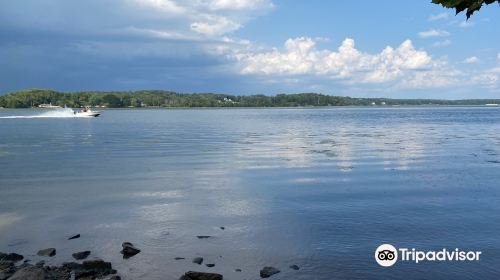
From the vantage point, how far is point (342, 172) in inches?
1094

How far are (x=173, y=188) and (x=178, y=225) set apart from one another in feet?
23.4

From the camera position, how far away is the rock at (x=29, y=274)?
11.1 meters

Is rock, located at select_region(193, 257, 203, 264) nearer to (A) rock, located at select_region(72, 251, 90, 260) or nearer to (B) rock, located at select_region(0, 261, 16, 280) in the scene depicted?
(A) rock, located at select_region(72, 251, 90, 260)

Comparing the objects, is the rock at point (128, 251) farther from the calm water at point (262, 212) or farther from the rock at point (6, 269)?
the rock at point (6, 269)

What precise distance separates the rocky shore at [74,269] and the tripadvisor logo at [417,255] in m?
2.27

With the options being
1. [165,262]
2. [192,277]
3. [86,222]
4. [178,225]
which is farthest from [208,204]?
[192,277]

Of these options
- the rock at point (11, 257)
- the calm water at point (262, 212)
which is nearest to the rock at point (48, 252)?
the calm water at point (262, 212)

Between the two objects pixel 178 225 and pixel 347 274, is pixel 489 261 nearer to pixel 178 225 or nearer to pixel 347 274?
pixel 347 274

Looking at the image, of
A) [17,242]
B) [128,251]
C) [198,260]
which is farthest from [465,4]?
[17,242]

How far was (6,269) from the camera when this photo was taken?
12.1 m

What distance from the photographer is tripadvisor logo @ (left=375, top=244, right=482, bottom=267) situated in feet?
42.0

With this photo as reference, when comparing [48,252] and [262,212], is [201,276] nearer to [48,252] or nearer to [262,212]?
[48,252]

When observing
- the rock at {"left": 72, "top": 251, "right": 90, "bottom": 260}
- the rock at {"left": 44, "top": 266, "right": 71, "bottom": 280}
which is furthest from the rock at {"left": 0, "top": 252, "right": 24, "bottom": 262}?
the rock at {"left": 44, "top": 266, "right": 71, "bottom": 280}

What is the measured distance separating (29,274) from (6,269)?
1.23m
